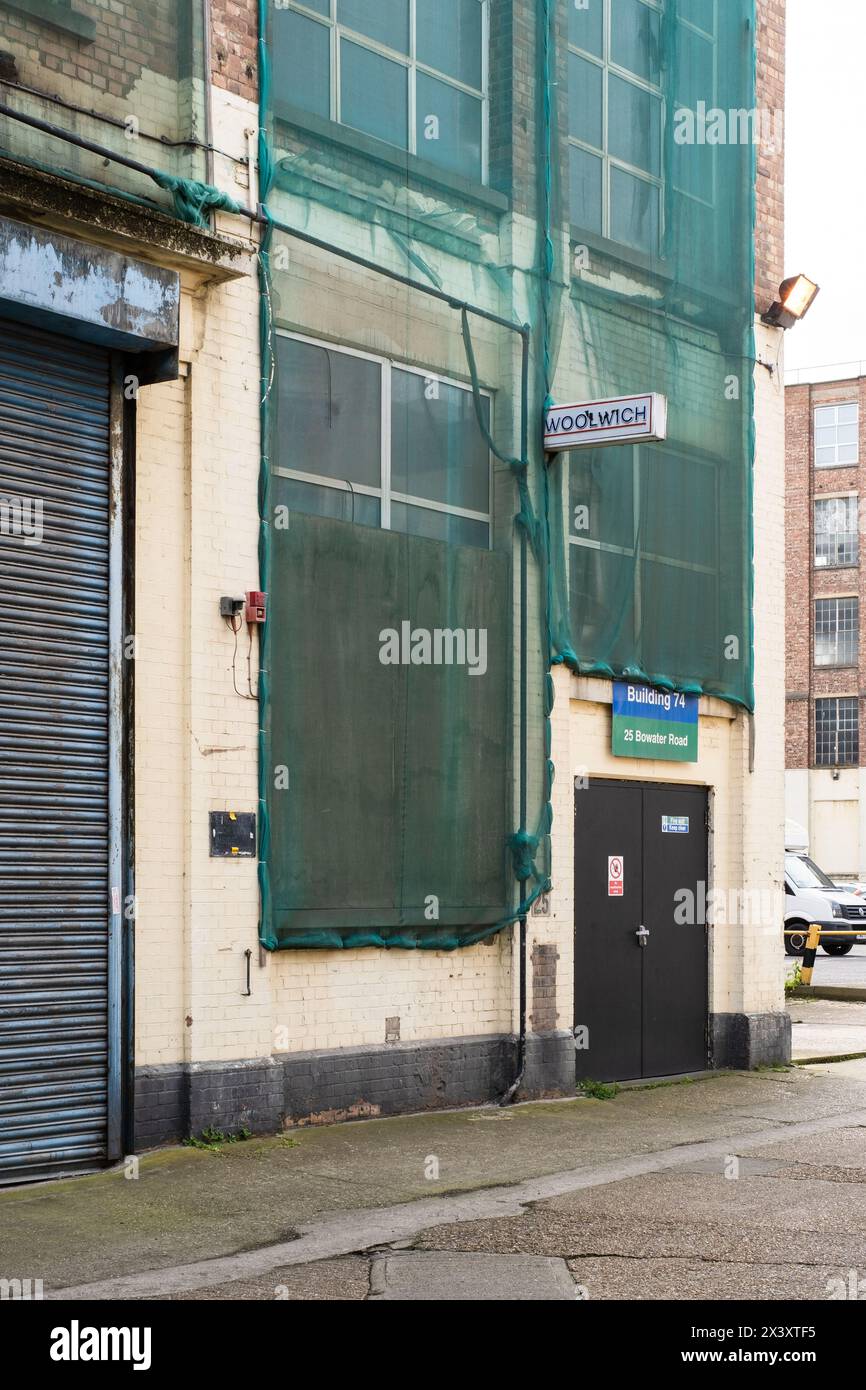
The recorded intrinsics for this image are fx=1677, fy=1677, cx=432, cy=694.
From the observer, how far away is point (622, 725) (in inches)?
546

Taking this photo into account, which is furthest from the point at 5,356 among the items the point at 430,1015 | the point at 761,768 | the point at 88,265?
the point at 761,768

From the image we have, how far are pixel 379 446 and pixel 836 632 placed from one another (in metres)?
44.4

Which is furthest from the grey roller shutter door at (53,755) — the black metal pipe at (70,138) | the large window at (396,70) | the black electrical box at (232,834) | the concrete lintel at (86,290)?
the large window at (396,70)

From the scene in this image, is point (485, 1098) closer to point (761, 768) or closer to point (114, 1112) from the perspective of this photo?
point (114, 1112)

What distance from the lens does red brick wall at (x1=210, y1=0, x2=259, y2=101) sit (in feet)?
34.8

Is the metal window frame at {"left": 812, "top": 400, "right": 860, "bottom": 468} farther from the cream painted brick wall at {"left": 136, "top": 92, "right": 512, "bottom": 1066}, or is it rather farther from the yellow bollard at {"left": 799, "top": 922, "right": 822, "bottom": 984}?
the cream painted brick wall at {"left": 136, "top": 92, "right": 512, "bottom": 1066}

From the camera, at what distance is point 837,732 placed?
53875 mm

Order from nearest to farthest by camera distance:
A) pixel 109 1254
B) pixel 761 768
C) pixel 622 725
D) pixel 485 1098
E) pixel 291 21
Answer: pixel 109 1254 → pixel 291 21 → pixel 485 1098 → pixel 622 725 → pixel 761 768

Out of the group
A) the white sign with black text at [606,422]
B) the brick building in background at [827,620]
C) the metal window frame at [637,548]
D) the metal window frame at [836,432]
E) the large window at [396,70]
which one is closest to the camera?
the large window at [396,70]

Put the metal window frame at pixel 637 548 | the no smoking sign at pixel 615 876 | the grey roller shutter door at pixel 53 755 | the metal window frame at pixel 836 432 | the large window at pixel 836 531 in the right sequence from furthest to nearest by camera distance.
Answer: the metal window frame at pixel 836 432 < the large window at pixel 836 531 < the no smoking sign at pixel 615 876 < the metal window frame at pixel 637 548 < the grey roller shutter door at pixel 53 755

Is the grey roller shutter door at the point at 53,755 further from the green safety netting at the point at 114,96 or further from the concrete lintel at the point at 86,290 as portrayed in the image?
the green safety netting at the point at 114,96

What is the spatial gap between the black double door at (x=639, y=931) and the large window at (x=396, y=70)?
518cm

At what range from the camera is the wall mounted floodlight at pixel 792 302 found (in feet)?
51.5

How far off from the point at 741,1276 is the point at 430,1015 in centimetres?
507
